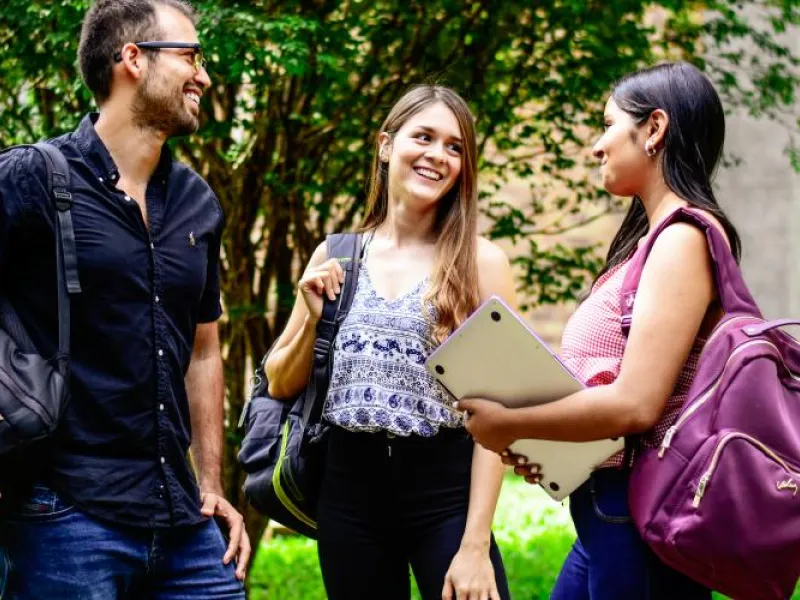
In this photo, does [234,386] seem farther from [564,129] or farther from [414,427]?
[414,427]

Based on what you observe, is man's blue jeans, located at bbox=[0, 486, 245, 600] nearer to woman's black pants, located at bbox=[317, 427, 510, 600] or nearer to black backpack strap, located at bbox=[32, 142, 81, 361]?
black backpack strap, located at bbox=[32, 142, 81, 361]

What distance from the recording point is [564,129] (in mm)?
6695

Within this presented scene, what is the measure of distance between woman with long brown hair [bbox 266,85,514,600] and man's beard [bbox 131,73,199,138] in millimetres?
586

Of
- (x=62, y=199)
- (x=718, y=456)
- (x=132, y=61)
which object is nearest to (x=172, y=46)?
(x=132, y=61)

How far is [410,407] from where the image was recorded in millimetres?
3469

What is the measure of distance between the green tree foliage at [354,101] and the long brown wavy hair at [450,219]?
1.95m

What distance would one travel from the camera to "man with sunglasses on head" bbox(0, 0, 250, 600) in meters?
3.04

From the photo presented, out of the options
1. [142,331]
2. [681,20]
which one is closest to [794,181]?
[681,20]

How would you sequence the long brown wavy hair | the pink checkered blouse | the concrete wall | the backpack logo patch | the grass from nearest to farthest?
the backpack logo patch
the pink checkered blouse
the long brown wavy hair
the grass
the concrete wall

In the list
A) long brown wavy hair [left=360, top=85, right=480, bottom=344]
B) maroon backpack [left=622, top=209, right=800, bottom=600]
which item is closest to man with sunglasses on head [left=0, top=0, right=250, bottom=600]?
long brown wavy hair [left=360, top=85, right=480, bottom=344]

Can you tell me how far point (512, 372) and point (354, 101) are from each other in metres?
3.79

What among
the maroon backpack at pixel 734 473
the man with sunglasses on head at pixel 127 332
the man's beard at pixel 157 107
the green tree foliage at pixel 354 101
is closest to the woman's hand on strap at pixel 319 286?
the man with sunglasses on head at pixel 127 332

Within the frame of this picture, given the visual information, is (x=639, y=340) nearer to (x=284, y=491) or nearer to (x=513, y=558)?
(x=284, y=491)

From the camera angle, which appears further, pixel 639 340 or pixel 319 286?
pixel 319 286
